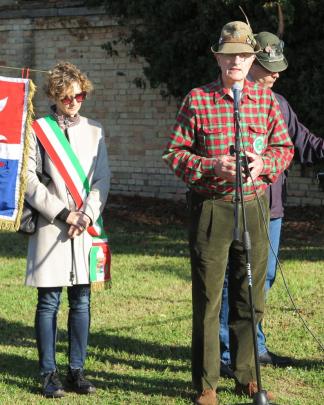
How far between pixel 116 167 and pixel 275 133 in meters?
10.7

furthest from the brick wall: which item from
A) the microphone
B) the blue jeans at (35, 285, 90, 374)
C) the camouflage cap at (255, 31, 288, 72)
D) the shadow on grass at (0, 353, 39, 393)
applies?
A: the microphone

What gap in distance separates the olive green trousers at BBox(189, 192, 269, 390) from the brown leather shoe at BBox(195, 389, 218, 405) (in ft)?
0.11

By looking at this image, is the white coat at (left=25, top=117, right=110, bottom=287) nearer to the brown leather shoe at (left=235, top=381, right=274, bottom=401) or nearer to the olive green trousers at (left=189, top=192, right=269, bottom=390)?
the olive green trousers at (left=189, top=192, right=269, bottom=390)

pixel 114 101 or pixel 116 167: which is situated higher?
pixel 114 101

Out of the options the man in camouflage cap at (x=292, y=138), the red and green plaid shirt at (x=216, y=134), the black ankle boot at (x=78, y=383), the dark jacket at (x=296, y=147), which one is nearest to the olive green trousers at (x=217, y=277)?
the red and green plaid shirt at (x=216, y=134)

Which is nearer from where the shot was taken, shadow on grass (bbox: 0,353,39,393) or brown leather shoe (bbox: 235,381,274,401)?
brown leather shoe (bbox: 235,381,274,401)

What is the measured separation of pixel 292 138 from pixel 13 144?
1.95 m

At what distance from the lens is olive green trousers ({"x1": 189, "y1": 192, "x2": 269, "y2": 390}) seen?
207 inches

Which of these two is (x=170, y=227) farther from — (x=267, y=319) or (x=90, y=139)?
(x=90, y=139)

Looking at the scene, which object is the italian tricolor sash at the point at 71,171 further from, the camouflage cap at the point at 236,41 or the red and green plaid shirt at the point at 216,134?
the camouflage cap at the point at 236,41

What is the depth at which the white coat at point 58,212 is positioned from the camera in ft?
18.4

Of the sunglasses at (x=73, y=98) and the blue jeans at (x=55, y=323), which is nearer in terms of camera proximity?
the sunglasses at (x=73, y=98)

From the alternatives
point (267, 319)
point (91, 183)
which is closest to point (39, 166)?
point (91, 183)

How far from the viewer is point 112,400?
563 centimetres
